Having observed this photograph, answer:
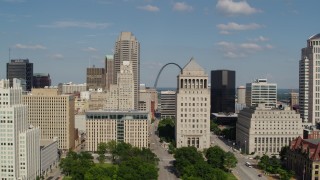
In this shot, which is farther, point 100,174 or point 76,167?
point 76,167

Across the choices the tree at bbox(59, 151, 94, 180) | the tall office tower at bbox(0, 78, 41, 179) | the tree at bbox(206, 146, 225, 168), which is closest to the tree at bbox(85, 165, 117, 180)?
the tree at bbox(59, 151, 94, 180)

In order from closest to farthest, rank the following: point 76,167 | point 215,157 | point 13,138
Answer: point 13,138 < point 76,167 < point 215,157

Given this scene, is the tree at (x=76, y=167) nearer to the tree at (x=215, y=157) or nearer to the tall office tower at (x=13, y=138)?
the tall office tower at (x=13, y=138)

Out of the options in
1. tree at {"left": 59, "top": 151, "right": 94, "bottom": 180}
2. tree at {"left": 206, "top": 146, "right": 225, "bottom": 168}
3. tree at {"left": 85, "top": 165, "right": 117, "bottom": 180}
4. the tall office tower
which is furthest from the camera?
tree at {"left": 206, "top": 146, "right": 225, "bottom": 168}

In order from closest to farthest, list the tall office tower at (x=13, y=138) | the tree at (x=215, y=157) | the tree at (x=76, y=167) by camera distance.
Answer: the tall office tower at (x=13, y=138), the tree at (x=76, y=167), the tree at (x=215, y=157)

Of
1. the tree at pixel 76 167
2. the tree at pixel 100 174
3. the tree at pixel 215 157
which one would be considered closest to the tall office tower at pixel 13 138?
the tree at pixel 76 167

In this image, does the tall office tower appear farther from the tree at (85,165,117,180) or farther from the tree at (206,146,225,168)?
the tree at (206,146,225,168)

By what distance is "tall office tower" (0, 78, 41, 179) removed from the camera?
144 meters

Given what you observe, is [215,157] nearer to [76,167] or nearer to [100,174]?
[100,174]

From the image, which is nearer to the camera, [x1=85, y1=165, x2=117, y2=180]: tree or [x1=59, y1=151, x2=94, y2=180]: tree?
[x1=85, y1=165, x2=117, y2=180]: tree

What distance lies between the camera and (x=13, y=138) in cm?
14400

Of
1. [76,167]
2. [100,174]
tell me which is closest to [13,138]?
[76,167]

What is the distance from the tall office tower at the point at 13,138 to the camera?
144125 mm

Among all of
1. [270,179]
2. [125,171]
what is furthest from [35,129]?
[270,179]
